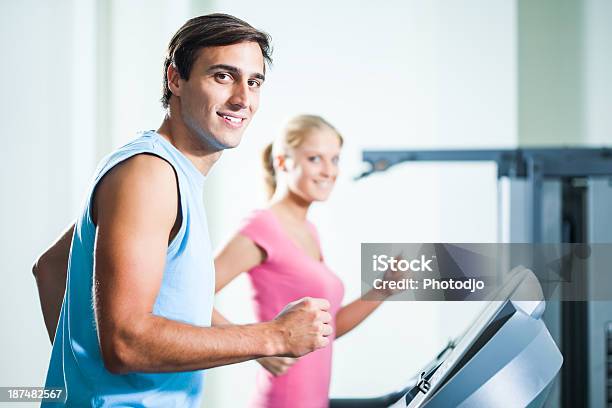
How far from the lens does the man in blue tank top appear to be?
846mm

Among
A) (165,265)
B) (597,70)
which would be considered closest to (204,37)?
(165,265)

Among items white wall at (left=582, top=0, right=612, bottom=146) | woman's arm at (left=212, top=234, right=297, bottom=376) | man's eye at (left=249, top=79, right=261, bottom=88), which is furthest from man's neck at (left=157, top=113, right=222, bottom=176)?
white wall at (left=582, top=0, right=612, bottom=146)

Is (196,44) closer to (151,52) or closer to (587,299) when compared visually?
(587,299)

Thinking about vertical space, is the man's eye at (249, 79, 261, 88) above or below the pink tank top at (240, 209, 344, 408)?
above

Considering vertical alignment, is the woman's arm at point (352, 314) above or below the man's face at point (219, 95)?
below

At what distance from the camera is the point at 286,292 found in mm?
1586

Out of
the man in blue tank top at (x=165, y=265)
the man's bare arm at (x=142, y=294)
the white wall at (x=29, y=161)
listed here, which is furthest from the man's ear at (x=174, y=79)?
the white wall at (x=29, y=161)

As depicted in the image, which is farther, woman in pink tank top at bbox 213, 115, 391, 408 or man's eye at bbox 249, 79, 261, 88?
woman in pink tank top at bbox 213, 115, 391, 408

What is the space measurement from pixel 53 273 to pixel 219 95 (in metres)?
0.38

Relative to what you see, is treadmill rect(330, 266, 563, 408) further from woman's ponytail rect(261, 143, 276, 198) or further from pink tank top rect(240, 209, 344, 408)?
woman's ponytail rect(261, 143, 276, 198)

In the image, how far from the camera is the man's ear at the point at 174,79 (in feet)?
3.43

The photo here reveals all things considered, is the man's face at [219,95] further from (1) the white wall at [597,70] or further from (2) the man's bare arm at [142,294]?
(1) the white wall at [597,70]

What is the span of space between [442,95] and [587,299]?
94 centimetres

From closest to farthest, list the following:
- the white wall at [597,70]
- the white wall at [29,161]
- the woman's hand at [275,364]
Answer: the woman's hand at [275,364] < the white wall at [29,161] < the white wall at [597,70]
